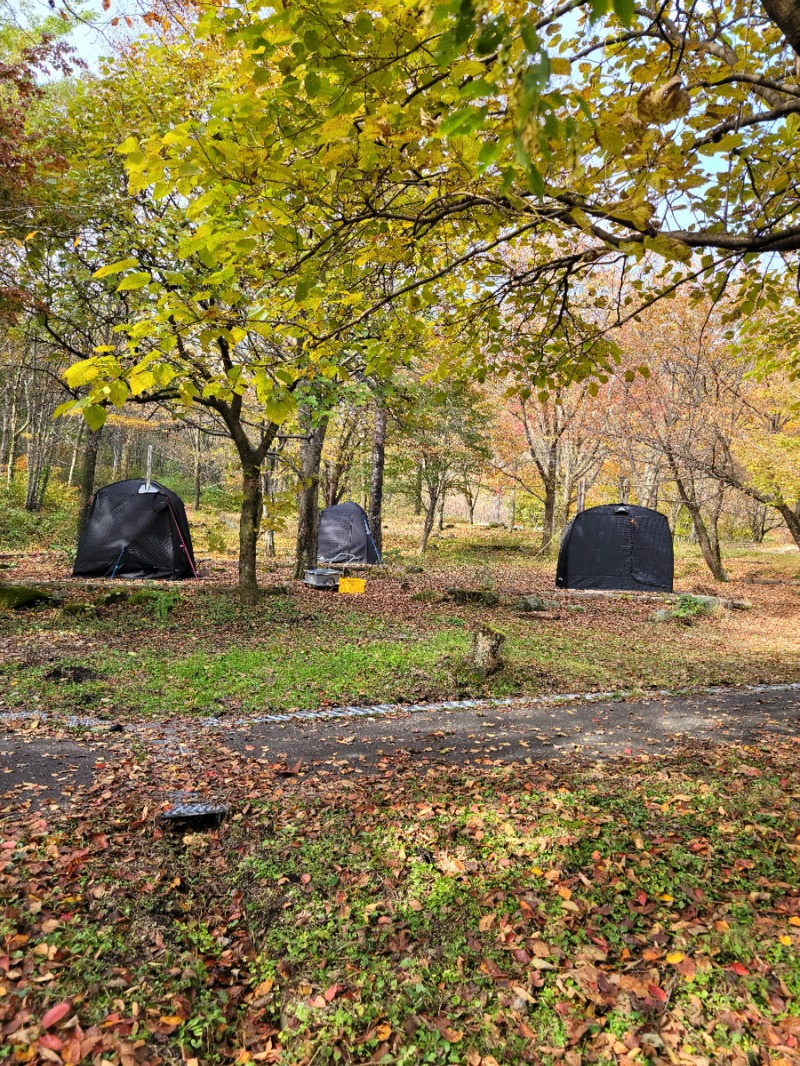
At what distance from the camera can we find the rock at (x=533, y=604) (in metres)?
10.9

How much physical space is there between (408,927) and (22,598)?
8065 millimetres

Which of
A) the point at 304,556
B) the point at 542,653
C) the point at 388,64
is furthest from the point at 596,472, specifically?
the point at 388,64

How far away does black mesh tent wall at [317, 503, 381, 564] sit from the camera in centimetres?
1617

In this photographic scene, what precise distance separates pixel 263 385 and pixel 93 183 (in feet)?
21.0

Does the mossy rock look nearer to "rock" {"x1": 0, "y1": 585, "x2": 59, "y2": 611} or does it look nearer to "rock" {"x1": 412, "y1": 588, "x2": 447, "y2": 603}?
"rock" {"x1": 412, "y1": 588, "x2": 447, "y2": 603}

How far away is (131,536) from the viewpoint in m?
12.0

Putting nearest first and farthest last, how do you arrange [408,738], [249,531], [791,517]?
1. [408,738]
2. [249,531]
3. [791,517]

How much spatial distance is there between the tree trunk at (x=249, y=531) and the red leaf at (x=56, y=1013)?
7400mm

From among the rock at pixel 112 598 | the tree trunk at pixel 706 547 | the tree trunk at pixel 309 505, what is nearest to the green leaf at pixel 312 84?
the rock at pixel 112 598

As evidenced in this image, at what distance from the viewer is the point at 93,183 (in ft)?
22.3

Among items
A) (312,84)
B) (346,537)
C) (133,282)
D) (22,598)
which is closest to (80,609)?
(22,598)

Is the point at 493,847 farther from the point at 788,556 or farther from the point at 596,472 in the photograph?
the point at 788,556

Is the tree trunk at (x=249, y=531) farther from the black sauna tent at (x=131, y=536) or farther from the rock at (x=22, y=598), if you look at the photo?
the black sauna tent at (x=131, y=536)

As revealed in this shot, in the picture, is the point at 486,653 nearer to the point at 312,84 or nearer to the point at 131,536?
the point at 312,84
